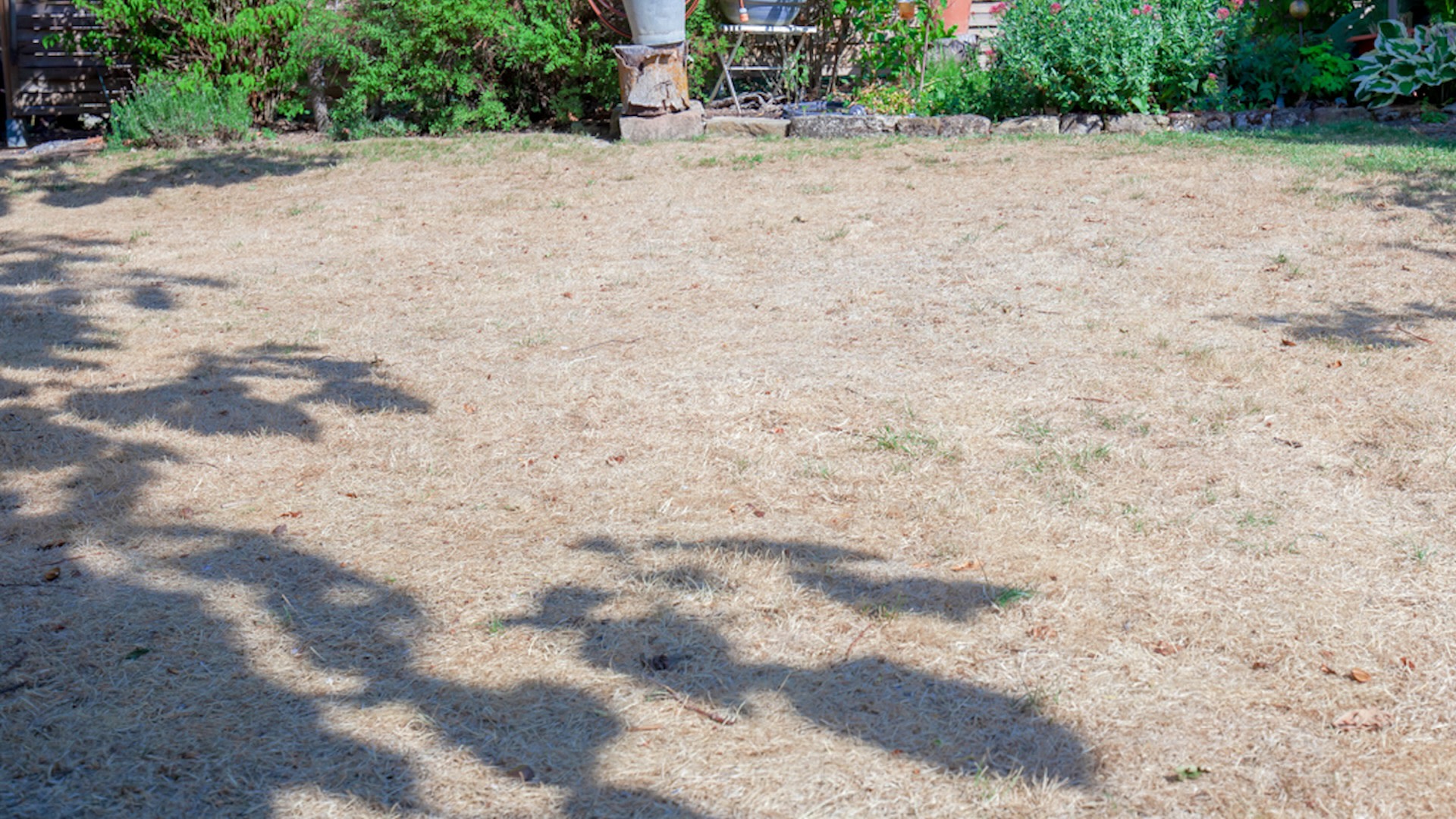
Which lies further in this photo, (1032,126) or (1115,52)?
(1032,126)

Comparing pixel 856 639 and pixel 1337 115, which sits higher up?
pixel 1337 115

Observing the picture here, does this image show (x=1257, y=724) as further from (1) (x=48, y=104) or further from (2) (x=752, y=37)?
(1) (x=48, y=104)

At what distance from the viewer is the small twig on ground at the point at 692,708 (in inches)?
106

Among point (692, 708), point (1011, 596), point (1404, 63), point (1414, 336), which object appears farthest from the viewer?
point (1404, 63)

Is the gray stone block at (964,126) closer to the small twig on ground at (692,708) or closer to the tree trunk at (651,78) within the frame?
the tree trunk at (651,78)

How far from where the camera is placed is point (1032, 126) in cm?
990

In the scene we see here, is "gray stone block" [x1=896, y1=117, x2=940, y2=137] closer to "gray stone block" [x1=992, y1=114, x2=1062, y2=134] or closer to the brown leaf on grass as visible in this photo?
"gray stone block" [x1=992, y1=114, x2=1062, y2=134]

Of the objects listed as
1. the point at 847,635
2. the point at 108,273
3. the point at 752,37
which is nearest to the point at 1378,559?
the point at 847,635

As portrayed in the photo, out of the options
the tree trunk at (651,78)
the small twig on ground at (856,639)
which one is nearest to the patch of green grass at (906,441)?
the small twig on ground at (856,639)

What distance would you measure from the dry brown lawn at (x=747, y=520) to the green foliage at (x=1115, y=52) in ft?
9.25

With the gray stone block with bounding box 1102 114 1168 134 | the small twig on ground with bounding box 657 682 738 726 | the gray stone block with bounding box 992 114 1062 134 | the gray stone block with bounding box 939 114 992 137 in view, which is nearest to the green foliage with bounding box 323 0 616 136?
the gray stone block with bounding box 939 114 992 137

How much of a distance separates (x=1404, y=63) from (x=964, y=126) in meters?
3.55

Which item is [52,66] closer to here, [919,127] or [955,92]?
[919,127]

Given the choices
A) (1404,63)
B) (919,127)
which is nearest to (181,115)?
(919,127)
